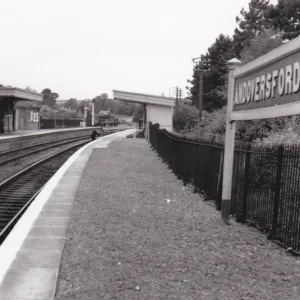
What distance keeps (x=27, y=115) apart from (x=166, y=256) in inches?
2039

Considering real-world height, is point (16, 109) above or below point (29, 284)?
above

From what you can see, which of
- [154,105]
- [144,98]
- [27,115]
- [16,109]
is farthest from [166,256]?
[27,115]

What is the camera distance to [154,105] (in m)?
36.7

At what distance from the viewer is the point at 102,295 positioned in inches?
160

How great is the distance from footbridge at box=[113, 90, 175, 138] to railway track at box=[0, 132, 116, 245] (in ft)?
60.4

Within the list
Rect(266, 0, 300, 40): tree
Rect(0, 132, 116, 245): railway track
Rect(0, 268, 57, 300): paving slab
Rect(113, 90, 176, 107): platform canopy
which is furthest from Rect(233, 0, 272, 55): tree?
Rect(0, 268, 57, 300): paving slab

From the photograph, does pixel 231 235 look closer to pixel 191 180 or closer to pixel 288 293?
pixel 288 293

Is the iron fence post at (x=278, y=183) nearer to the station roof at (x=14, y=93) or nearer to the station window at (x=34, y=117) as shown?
the station roof at (x=14, y=93)

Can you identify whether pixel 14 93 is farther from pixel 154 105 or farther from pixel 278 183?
pixel 278 183

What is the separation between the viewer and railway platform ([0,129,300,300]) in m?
4.21

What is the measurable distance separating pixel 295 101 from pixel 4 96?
38.9 m

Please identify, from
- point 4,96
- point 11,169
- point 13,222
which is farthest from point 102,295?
point 4,96

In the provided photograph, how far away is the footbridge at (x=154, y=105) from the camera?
36312 millimetres

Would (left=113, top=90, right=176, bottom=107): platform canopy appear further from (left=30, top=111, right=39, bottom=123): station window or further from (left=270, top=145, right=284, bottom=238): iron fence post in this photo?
(left=270, top=145, right=284, bottom=238): iron fence post
